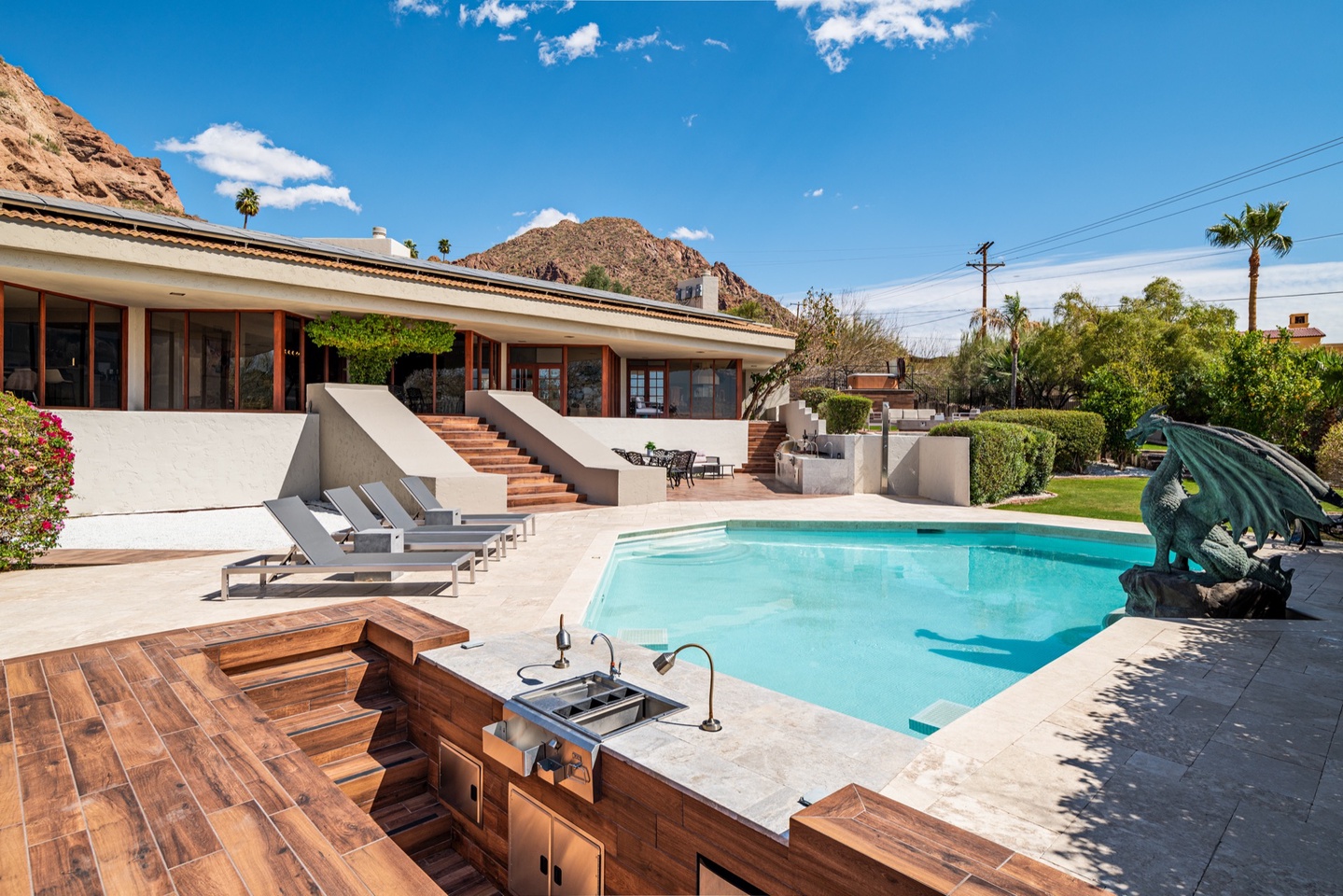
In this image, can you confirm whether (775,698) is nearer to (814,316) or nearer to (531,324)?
(531,324)

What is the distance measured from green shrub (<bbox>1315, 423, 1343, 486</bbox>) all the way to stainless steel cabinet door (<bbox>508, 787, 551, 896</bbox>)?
19.5 meters

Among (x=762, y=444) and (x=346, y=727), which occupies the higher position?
(x=762, y=444)

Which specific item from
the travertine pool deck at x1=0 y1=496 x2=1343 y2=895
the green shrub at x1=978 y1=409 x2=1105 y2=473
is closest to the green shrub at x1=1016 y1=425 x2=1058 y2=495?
the green shrub at x1=978 y1=409 x2=1105 y2=473

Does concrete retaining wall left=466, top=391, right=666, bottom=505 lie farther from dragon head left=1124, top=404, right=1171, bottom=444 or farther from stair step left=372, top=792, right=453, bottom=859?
stair step left=372, top=792, right=453, bottom=859

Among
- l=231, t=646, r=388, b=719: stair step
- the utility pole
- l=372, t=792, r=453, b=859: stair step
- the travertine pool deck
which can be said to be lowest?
l=372, t=792, r=453, b=859: stair step

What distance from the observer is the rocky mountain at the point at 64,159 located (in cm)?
4256

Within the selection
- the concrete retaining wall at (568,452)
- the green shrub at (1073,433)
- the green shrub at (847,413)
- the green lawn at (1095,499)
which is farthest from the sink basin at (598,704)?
the green shrub at (1073,433)

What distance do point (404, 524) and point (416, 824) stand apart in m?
5.10

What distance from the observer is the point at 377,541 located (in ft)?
24.9

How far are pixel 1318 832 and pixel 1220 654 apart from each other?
2.80 m

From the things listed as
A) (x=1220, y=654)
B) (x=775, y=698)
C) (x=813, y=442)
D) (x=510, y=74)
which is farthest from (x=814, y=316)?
(x=775, y=698)

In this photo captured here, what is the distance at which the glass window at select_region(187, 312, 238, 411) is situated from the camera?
45.1ft

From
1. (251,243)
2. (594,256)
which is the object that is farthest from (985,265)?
(251,243)

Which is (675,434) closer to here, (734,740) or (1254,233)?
(734,740)
